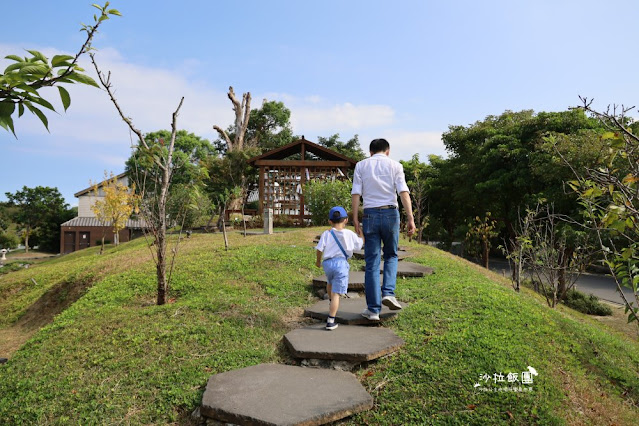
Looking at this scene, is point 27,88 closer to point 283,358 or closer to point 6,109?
point 6,109

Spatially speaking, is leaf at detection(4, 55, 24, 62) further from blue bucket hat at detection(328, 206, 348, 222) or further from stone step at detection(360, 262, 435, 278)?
stone step at detection(360, 262, 435, 278)

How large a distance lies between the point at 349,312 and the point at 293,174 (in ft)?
52.5

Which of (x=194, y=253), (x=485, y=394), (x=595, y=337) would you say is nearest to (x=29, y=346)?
(x=194, y=253)

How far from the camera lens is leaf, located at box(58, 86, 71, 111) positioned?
1395 mm

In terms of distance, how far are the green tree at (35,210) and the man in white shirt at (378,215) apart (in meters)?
41.7

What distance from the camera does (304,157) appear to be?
20688mm

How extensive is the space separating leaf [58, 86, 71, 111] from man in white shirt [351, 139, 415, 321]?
Result: 356 centimetres

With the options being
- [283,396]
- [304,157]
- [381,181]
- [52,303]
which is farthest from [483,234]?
[283,396]

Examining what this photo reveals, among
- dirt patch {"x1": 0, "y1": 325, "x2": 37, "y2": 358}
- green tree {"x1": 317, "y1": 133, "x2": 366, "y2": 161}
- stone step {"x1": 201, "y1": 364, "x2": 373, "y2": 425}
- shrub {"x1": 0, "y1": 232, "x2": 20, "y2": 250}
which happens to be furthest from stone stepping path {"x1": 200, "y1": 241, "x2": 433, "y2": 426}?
shrub {"x1": 0, "y1": 232, "x2": 20, "y2": 250}

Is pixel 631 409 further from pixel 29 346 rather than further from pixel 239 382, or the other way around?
pixel 29 346

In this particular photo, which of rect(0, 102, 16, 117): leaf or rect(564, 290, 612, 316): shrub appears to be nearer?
rect(0, 102, 16, 117): leaf

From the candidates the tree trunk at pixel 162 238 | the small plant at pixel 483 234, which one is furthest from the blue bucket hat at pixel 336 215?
the small plant at pixel 483 234

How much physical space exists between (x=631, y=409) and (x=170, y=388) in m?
4.39

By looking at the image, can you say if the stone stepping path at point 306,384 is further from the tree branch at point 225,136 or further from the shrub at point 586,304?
the tree branch at point 225,136
